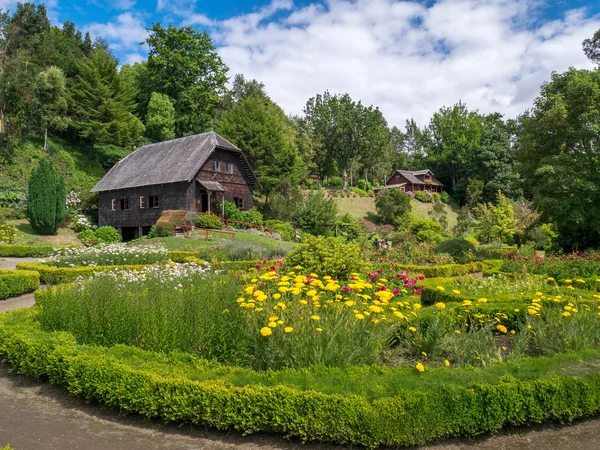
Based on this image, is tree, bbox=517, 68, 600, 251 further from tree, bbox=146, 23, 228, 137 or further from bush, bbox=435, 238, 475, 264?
tree, bbox=146, 23, 228, 137

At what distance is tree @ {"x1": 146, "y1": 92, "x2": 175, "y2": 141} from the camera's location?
1742 inches

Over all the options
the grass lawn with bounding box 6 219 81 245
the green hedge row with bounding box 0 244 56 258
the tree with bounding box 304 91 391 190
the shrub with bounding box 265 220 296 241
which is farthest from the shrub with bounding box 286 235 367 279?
the tree with bounding box 304 91 391 190

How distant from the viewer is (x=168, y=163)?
31.5 m

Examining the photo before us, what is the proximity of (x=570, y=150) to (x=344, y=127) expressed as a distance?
4080 cm

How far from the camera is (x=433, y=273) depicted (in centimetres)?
1362

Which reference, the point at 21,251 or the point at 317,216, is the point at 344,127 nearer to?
the point at 317,216

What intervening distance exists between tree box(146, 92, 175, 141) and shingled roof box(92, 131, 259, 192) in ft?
30.3

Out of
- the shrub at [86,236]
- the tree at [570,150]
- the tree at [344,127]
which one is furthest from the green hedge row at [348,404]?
the tree at [344,127]

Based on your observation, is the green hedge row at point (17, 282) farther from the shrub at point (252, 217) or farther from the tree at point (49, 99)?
the tree at point (49, 99)

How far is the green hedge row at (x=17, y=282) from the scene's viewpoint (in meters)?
11.2

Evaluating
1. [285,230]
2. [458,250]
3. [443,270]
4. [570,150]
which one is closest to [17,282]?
[443,270]

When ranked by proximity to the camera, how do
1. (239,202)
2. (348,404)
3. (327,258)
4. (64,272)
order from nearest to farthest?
(348,404) → (327,258) → (64,272) → (239,202)

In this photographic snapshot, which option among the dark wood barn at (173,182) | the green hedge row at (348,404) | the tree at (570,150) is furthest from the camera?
the dark wood barn at (173,182)

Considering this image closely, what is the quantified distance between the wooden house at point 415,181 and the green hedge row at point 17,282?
54.6 meters
